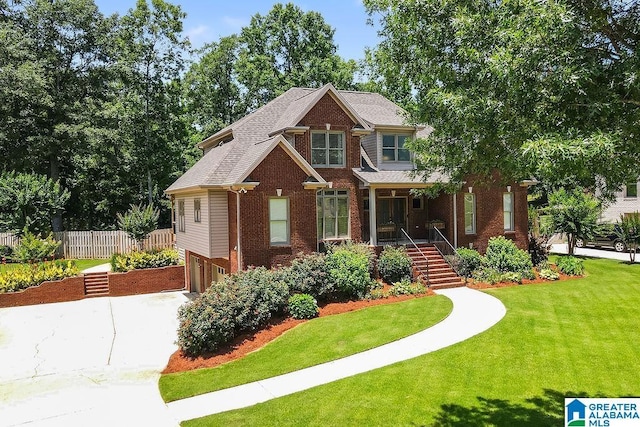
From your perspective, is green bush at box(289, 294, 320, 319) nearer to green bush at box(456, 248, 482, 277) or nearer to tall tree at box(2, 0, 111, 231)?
green bush at box(456, 248, 482, 277)

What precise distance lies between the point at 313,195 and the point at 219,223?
3.90 meters

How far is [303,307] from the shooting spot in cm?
1623

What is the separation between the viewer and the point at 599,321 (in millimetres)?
14922

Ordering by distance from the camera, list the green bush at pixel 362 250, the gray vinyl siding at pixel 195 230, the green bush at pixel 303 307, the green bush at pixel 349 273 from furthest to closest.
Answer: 1. the gray vinyl siding at pixel 195 230
2. the green bush at pixel 362 250
3. the green bush at pixel 349 273
4. the green bush at pixel 303 307

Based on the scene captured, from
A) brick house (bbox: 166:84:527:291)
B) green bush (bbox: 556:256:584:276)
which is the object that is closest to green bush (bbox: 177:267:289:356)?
brick house (bbox: 166:84:527:291)

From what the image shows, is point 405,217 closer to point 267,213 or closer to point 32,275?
point 267,213

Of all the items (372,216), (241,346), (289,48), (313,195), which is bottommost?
(241,346)

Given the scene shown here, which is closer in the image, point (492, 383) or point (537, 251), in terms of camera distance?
point (492, 383)

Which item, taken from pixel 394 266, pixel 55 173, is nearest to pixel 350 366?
pixel 394 266

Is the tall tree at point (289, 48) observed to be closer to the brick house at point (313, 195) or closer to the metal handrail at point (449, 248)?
the brick house at point (313, 195)

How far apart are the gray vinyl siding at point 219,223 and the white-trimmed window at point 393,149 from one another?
8038mm

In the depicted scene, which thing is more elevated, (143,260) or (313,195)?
(313,195)

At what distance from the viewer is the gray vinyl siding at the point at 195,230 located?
19828 mm

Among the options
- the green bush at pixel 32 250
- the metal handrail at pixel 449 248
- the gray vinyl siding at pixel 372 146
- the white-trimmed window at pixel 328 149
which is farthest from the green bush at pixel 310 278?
the green bush at pixel 32 250
